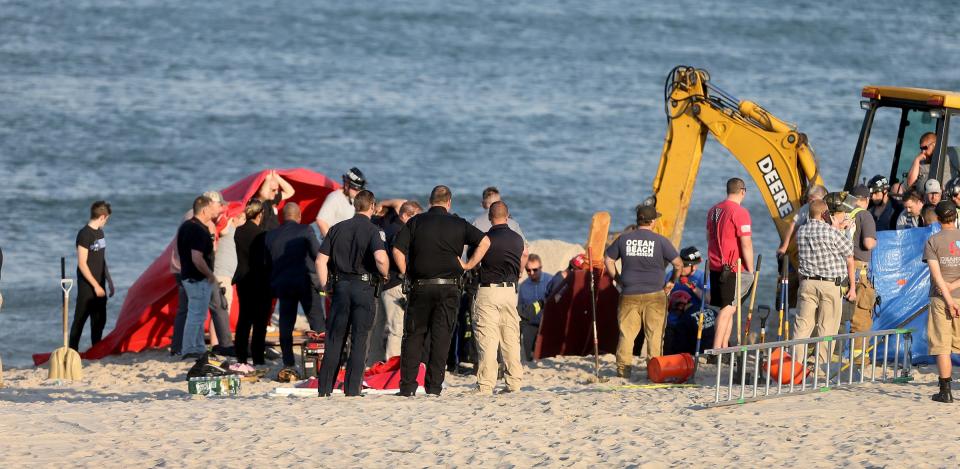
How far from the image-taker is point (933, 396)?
1106 cm

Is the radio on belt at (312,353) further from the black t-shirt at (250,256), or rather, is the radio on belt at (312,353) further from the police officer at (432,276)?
the police officer at (432,276)

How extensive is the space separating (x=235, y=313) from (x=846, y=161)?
74.5 feet

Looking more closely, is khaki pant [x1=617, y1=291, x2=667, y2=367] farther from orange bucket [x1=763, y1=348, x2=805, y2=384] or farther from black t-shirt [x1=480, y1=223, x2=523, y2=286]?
black t-shirt [x1=480, y1=223, x2=523, y2=286]

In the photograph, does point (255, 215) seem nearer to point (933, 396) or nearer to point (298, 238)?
point (298, 238)

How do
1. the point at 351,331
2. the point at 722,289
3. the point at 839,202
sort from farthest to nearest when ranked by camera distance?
the point at 722,289, the point at 839,202, the point at 351,331

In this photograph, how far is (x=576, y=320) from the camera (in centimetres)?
1423

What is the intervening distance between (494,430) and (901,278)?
5.12 meters

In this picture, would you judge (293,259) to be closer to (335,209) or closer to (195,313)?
(335,209)

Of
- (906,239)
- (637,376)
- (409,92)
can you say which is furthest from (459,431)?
(409,92)

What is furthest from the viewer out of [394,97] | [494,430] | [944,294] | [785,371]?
[394,97]

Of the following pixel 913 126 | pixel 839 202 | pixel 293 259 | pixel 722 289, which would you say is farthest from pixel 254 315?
pixel 913 126

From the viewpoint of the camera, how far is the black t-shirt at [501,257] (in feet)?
38.0

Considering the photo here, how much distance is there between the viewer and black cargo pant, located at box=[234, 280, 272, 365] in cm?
1366

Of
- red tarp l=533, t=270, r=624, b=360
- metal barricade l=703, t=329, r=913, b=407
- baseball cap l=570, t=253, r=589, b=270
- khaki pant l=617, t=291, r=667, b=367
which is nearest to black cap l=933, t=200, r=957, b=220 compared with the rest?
metal barricade l=703, t=329, r=913, b=407
